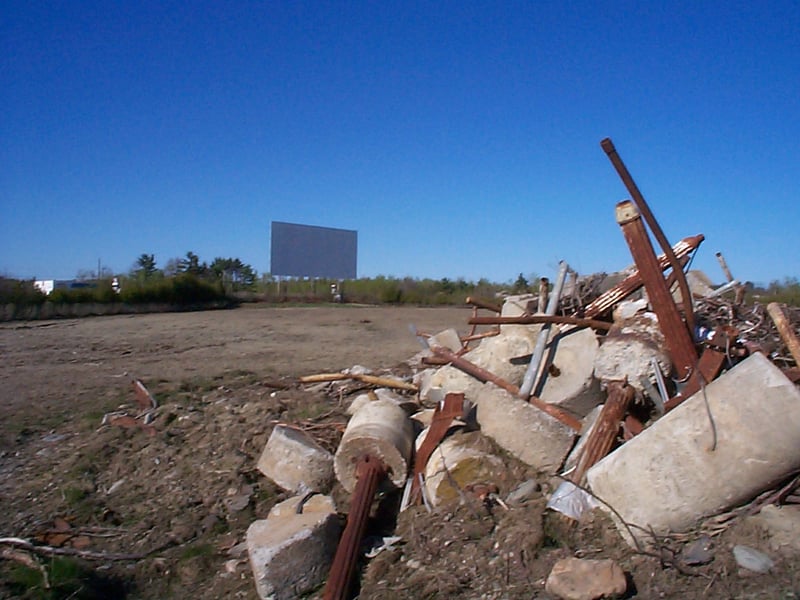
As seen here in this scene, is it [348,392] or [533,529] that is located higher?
[348,392]

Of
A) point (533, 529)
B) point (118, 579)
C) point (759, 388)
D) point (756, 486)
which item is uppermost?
point (759, 388)

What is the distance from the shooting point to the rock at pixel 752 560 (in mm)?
3301

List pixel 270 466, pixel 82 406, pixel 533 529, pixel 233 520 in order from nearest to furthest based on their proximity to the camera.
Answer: pixel 533 529 → pixel 233 520 → pixel 270 466 → pixel 82 406

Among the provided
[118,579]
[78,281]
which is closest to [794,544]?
[118,579]

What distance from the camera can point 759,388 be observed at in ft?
11.7

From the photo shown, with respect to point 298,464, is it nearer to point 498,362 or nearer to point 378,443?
→ point 378,443

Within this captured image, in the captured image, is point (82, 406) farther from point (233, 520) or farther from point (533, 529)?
point (533, 529)

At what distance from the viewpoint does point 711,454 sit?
3.62 m

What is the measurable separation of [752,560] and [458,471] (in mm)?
1833

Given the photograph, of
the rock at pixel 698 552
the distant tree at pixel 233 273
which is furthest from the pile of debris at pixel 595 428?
the distant tree at pixel 233 273

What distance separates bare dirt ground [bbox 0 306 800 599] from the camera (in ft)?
12.3

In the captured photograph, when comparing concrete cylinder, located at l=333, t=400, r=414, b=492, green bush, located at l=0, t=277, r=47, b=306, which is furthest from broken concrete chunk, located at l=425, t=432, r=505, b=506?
green bush, located at l=0, t=277, r=47, b=306

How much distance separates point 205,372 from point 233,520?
4.17 meters

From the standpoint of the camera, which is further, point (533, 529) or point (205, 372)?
point (205, 372)
